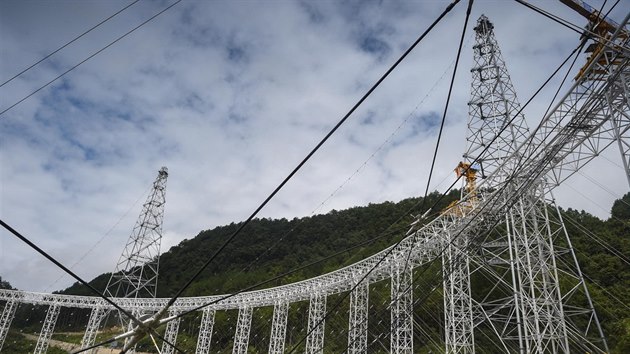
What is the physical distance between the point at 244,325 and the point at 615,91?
87.8ft

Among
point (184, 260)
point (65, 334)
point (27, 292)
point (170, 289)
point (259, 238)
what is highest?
point (259, 238)

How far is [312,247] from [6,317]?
32225mm

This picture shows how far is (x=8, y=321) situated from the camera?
33.1 m

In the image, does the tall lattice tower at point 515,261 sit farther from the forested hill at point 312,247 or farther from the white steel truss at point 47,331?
the white steel truss at point 47,331

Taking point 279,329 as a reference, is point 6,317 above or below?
below

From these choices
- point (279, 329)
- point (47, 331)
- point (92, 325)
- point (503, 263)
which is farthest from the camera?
point (47, 331)

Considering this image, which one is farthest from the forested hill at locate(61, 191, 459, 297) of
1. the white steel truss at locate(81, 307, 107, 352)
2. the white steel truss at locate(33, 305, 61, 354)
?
the white steel truss at locate(33, 305, 61, 354)

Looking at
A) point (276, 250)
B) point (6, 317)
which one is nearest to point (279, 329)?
point (6, 317)

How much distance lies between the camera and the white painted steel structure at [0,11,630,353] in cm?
920

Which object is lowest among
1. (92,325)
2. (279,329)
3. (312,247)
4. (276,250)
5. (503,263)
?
(92,325)

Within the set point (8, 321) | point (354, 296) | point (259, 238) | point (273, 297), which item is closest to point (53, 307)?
point (8, 321)

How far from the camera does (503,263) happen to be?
1969cm

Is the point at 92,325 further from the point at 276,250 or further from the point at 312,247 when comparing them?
the point at 276,250

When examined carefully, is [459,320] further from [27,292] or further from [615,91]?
[27,292]
